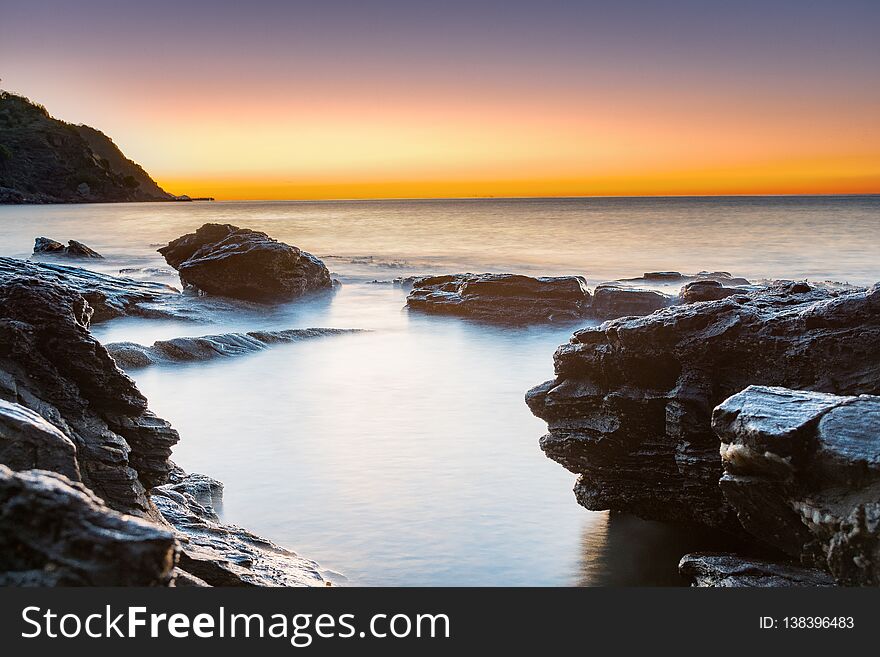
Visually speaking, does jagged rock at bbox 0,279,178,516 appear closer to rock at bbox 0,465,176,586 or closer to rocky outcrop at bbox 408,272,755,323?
rock at bbox 0,465,176,586

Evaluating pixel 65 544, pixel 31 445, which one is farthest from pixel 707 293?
pixel 65 544

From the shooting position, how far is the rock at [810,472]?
198 inches

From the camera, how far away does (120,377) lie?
274 inches

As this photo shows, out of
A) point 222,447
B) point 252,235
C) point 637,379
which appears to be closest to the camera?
point 637,379

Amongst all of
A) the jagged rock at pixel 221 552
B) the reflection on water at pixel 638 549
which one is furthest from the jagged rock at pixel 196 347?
the reflection on water at pixel 638 549

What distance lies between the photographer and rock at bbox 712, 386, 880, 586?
5027 millimetres

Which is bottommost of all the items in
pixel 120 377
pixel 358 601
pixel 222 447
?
pixel 222 447

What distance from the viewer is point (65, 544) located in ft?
11.5

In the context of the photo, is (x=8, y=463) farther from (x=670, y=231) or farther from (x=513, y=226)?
(x=513, y=226)

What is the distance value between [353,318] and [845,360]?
1833 cm

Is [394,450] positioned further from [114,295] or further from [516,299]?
[114,295]

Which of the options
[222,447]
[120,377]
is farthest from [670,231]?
[120,377]

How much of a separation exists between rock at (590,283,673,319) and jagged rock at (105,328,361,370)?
7.82 m

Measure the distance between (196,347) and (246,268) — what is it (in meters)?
8.38
